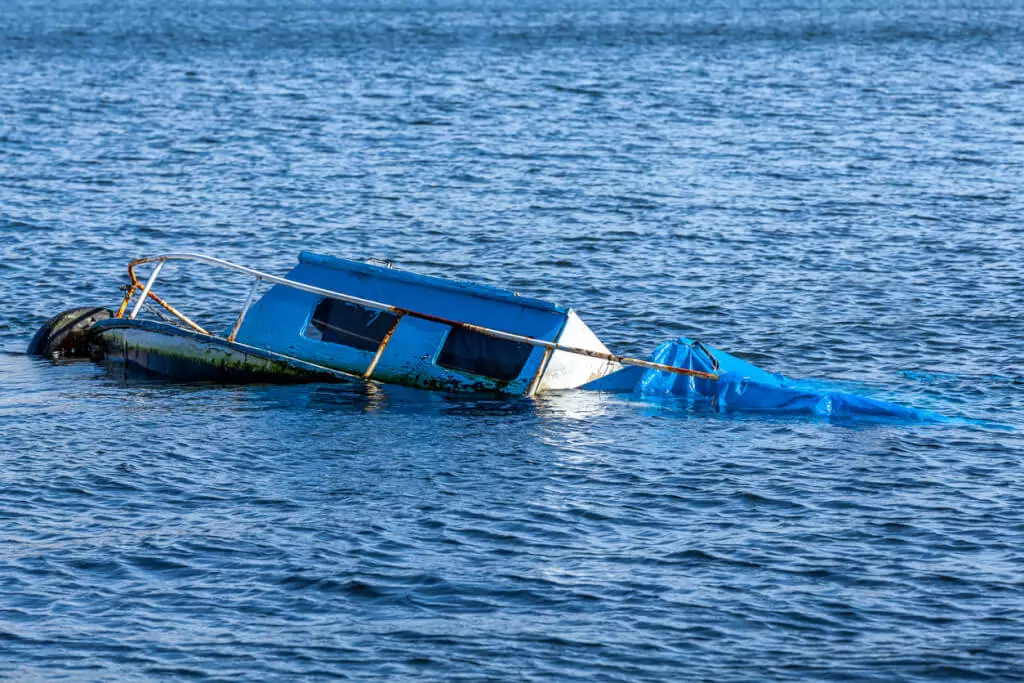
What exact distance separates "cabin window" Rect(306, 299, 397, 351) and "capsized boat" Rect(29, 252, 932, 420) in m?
0.02

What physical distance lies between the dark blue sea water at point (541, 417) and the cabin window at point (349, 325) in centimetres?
141

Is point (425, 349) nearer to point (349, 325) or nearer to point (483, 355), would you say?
point (483, 355)

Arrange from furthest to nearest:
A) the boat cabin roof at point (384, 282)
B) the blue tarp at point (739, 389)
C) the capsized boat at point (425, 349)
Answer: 1. the boat cabin roof at point (384, 282)
2. the capsized boat at point (425, 349)
3. the blue tarp at point (739, 389)

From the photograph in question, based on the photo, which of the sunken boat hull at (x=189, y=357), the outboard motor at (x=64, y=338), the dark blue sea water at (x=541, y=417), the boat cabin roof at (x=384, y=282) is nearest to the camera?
the dark blue sea water at (x=541, y=417)

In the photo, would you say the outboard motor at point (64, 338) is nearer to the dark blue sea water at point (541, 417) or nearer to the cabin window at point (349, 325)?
the dark blue sea water at point (541, 417)

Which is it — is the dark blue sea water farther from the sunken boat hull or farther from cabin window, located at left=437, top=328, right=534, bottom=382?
cabin window, located at left=437, top=328, right=534, bottom=382

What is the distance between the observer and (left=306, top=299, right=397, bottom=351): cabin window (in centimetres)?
2744

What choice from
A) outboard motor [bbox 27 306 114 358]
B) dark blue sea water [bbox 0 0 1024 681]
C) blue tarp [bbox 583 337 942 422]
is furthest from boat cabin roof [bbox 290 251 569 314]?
outboard motor [bbox 27 306 114 358]

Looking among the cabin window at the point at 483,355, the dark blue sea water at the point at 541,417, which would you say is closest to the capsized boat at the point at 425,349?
the cabin window at the point at 483,355

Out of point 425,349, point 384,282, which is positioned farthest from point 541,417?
point 384,282

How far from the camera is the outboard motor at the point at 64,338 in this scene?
29.2 metres

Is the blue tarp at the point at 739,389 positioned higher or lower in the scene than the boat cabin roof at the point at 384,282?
lower

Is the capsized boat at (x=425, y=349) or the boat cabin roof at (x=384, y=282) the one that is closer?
the capsized boat at (x=425, y=349)

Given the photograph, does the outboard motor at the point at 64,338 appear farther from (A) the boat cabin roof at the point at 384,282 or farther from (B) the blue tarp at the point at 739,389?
(B) the blue tarp at the point at 739,389
